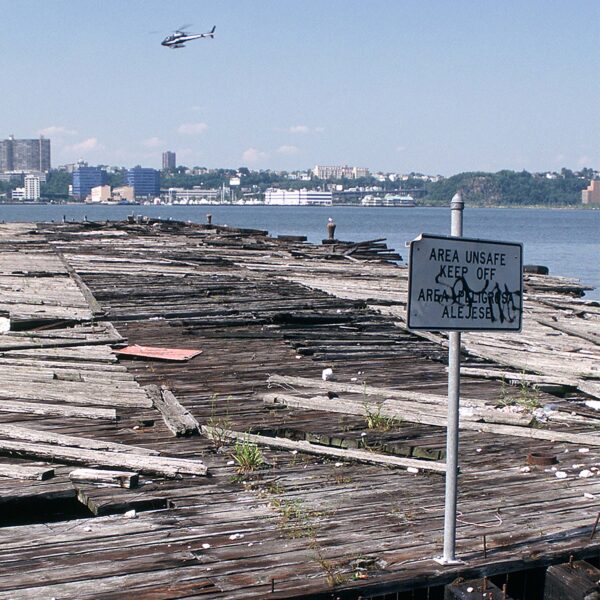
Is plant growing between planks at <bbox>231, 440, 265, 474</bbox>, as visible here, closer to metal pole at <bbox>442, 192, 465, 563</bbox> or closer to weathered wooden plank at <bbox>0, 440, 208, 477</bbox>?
weathered wooden plank at <bbox>0, 440, 208, 477</bbox>

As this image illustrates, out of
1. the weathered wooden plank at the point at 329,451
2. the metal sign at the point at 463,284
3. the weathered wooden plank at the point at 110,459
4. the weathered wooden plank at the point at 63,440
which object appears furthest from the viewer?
the weathered wooden plank at the point at 63,440

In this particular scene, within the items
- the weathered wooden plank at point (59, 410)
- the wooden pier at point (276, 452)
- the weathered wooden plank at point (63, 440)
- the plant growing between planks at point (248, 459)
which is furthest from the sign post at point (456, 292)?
the weathered wooden plank at point (59, 410)

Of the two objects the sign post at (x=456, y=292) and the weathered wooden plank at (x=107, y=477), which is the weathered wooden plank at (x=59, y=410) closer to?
the weathered wooden plank at (x=107, y=477)

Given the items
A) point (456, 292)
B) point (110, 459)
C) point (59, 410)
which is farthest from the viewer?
point (59, 410)

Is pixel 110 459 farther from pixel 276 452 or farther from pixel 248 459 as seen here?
pixel 276 452

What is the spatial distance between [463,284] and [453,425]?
83 cm

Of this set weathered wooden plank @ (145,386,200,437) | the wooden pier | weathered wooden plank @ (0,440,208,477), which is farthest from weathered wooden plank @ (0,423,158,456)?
weathered wooden plank @ (145,386,200,437)

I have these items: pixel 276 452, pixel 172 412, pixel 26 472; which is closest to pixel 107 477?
pixel 26 472

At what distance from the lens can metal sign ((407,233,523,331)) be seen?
208 inches

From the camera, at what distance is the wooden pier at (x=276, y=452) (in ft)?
18.4


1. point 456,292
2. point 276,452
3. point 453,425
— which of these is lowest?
point 276,452

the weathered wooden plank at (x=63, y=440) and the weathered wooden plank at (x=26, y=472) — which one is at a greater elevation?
the weathered wooden plank at (x=63, y=440)

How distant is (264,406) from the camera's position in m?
9.38

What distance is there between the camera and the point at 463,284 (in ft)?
18.0
